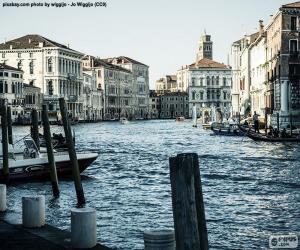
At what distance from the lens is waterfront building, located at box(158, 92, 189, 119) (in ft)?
490

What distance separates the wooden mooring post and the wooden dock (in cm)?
218

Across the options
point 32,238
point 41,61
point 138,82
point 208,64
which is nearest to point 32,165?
point 32,238

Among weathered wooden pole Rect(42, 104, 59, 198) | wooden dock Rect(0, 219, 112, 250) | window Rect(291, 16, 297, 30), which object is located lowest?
wooden dock Rect(0, 219, 112, 250)

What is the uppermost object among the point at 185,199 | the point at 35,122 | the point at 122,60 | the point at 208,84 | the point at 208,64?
the point at 122,60

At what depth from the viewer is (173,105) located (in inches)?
5945

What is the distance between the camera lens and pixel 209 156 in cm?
3034

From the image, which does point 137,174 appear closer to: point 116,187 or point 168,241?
point 116,187

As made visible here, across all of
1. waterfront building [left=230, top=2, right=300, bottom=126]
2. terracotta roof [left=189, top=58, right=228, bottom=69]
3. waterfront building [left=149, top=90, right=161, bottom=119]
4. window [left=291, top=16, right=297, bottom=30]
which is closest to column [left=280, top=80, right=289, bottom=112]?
waterfront building [left=230, top=2, right=300, bottom=126]

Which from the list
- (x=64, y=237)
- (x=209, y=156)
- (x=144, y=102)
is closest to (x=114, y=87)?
(x=144, y=102)

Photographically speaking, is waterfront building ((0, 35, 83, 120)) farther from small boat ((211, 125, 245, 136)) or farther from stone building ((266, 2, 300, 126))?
stone building ((266, 2, 300, 126))

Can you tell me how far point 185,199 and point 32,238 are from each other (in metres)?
3.25

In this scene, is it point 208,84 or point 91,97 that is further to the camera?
point 208,84

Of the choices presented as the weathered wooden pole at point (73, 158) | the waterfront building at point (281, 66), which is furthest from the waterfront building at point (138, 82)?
the weathered wooden pole at point (73, 158)

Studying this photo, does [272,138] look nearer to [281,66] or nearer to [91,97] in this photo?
[281,66]
